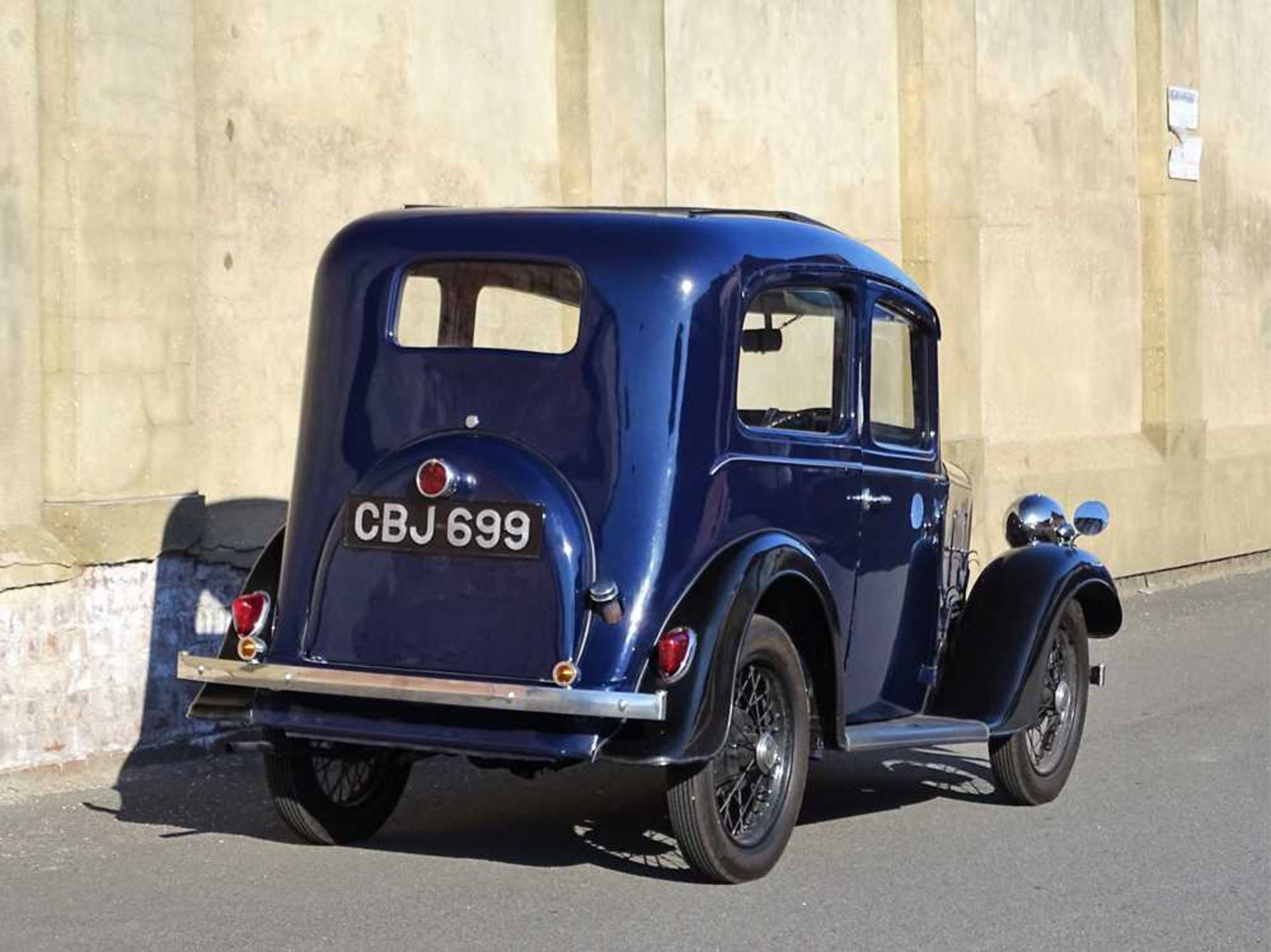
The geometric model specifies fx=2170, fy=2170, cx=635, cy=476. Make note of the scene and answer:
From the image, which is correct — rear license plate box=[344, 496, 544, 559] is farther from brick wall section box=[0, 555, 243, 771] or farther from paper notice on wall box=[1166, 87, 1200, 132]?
paper notice on wall box=[1166, 87, 1200, 132]

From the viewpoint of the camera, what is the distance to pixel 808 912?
6.14 m

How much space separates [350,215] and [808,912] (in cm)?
499

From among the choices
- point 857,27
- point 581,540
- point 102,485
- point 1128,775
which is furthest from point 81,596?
point 857,27

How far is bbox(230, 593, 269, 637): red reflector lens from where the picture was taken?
6680mm

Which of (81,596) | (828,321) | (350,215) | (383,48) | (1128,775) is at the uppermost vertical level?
(383,48)

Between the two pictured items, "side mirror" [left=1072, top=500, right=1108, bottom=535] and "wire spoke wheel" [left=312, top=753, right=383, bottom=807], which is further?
"side mirror" [left=1072, top=500, right=1108, bottom=535]

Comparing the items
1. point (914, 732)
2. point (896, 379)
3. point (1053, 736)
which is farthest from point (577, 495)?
point (1053, 736)

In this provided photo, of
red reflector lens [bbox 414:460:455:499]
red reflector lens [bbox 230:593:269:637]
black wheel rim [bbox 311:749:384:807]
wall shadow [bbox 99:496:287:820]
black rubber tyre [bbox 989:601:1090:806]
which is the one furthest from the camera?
wall shadow [bbox 99:496:287:820]

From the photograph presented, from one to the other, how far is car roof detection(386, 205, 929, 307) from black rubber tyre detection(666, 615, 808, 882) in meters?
1.20

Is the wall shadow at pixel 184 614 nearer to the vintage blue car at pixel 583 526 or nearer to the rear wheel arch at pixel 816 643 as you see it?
the vintage blue car at pixel 583 526

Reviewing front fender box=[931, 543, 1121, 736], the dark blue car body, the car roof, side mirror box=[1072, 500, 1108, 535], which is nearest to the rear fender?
the dark blue car body

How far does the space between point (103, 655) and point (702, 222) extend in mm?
3313

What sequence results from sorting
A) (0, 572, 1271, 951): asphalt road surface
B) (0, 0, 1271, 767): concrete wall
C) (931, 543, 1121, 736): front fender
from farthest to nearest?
(0, 0, 1271, 767): concrete wall, (931, 543, 1121, 736): front fender, (0, 572, 1271, 951): asphalt road surface

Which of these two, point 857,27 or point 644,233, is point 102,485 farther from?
point 857,27
